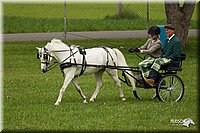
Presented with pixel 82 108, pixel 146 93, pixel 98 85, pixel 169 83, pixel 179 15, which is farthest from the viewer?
pixel 179 15

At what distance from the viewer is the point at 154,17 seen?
3566 centimetres

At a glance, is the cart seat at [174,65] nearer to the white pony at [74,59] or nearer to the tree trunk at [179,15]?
the white pony at [74,59]

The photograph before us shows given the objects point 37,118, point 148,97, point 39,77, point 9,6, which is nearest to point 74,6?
point 9,6

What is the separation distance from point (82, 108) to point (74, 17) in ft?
75.0

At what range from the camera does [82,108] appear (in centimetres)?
1385

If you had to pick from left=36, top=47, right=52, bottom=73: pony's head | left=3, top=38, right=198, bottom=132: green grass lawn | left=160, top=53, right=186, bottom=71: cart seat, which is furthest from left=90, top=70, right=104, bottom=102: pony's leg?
left=160, top=53, right=186, bottom=71: cart seat

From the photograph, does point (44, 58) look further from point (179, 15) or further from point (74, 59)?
point (179, 15)

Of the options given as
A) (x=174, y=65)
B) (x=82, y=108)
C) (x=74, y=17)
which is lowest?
(x=82, y=108)

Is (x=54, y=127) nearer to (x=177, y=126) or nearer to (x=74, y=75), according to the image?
(x=177, y=126)

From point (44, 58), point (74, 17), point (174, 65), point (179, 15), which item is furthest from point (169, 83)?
point (74, 17)

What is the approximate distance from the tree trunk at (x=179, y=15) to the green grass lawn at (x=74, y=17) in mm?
5502

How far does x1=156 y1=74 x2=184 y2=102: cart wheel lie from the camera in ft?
48.8

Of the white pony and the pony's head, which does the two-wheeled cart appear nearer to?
the white pony

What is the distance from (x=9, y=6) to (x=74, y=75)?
2138 cm
